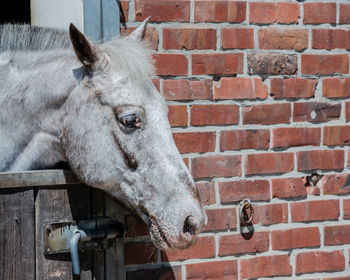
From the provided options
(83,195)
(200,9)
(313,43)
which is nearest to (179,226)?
(83,195)

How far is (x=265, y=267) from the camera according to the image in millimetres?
2439

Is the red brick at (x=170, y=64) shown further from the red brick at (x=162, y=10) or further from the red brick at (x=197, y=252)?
the red brick at (x=197, y=252)

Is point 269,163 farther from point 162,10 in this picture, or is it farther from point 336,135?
point 162,10

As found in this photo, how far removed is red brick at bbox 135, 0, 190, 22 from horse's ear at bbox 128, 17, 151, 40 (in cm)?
20

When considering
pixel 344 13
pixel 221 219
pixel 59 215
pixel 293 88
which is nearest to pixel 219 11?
pixel 293 88

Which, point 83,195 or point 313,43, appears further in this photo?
point 313,43

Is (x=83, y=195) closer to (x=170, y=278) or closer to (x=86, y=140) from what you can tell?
(x=86, y=140)

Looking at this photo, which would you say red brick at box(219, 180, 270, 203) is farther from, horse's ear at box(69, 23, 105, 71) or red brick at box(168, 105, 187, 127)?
horse's ear at box(69, 23, 105, 71)

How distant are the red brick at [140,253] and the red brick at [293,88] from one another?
834 mm

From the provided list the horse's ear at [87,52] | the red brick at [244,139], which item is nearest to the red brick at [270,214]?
the red brick at [244,139]

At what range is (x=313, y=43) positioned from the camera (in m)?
2.50

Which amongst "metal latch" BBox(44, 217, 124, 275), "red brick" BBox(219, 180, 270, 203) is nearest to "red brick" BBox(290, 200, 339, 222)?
"red brick" BBox(219, 180, 270, 203)

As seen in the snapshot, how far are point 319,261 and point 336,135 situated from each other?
562 mm

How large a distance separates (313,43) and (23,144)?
1.31 meters
